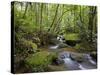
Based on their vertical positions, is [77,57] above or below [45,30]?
below

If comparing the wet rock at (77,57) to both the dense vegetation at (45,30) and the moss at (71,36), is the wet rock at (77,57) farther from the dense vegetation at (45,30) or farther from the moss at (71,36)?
the moss at (71,36)

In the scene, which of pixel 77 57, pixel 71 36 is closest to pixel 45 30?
pixel 71 36

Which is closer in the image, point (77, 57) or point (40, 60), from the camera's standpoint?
point (40, 60)

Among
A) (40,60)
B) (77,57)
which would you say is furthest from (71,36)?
(40,60)

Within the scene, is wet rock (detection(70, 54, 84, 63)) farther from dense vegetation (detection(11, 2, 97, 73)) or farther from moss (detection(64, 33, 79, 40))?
moss (detection(64, 33, 79, 40))

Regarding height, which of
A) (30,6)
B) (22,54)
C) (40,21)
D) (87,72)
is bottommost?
(87,72)

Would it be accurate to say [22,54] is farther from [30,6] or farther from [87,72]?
[87,72]

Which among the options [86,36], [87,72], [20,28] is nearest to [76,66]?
[87,72]

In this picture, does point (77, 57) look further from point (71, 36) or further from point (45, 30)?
point (45, 30)

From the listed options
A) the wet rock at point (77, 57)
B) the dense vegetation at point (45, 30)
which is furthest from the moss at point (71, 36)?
the wet rock at point (77, 57)

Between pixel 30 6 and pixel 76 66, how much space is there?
994 mm

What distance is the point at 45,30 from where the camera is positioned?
2809 millimetres

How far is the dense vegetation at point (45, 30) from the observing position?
8.82 feet

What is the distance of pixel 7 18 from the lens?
2.66 meters
